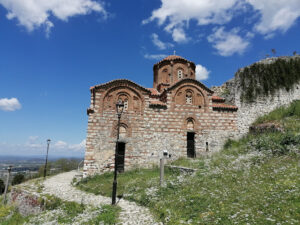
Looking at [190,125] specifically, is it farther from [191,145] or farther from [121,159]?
[121,159]

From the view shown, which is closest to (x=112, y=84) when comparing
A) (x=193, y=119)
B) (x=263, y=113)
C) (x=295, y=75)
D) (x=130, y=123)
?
(x=130, y=123)

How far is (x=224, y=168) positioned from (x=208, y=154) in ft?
20.9

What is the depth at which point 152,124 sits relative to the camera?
16.6 meters

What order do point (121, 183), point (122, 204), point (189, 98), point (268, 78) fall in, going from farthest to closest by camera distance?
point (268, 78) → point (189, 98) → point (121, 183) → point (122, 204)

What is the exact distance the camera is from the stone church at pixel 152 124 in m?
15.4

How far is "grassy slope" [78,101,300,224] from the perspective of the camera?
18.1ft

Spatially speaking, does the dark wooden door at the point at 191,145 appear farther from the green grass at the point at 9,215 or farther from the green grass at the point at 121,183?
the green grass at the point at 9,215

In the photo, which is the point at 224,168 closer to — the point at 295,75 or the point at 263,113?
the point at 263,113

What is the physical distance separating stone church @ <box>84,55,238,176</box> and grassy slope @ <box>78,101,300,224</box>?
2857 mm

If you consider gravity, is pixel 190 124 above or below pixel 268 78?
below

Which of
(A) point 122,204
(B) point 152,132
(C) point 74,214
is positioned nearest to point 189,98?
(B) point 152,132

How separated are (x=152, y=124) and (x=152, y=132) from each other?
2.23 feet

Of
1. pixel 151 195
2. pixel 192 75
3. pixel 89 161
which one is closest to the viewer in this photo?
pixel 151 195

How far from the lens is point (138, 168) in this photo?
611 inches
